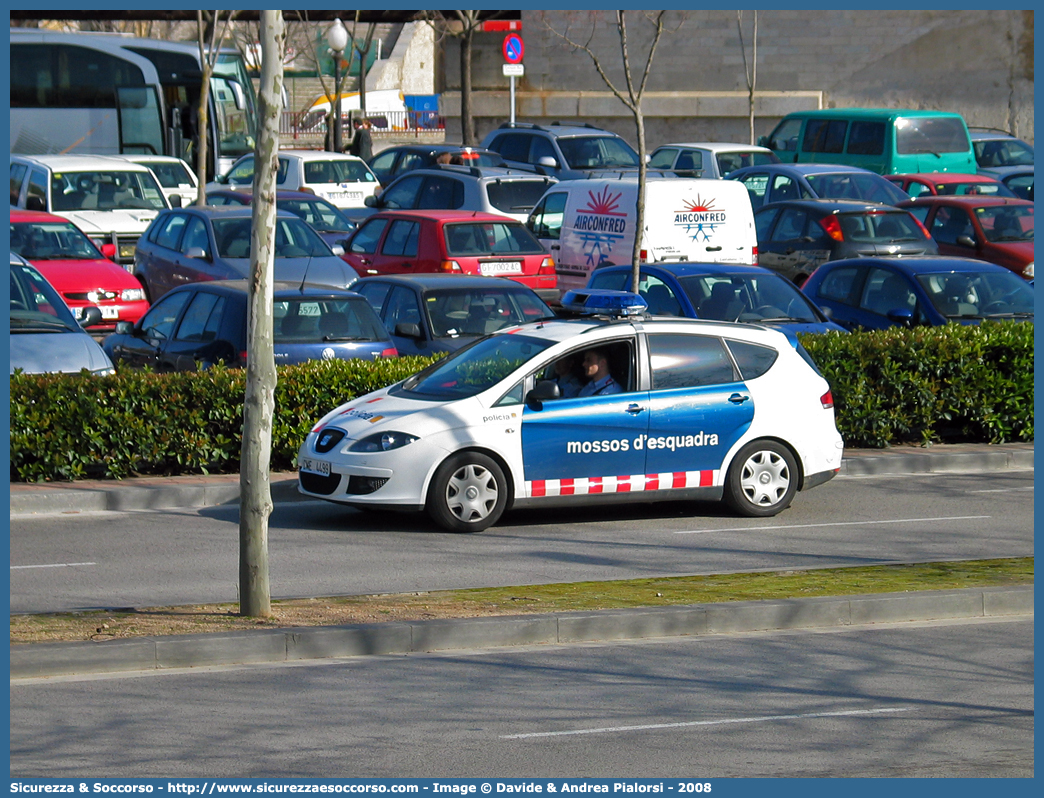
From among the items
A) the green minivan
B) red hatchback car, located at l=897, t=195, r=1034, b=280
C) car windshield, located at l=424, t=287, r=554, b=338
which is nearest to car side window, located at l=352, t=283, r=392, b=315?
car windshield, located at l=424, t=287, r=554, b=338

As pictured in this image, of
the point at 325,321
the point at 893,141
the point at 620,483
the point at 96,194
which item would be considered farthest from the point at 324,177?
the point at 620,483

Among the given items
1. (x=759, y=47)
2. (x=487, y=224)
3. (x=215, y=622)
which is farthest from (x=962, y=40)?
(x=215, y=622)

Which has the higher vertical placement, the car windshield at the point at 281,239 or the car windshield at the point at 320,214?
the car windshield at the point at 320,214

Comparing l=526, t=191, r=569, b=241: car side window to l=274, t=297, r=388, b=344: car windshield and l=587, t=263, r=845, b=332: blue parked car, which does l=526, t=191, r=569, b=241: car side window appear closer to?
l=587, t=263, r=845, b=332: blue parked car

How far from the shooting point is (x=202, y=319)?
47.2 feet

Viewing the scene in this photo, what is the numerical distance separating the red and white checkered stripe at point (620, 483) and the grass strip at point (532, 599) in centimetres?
192

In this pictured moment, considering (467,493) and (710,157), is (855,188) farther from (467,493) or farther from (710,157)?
(467,493)

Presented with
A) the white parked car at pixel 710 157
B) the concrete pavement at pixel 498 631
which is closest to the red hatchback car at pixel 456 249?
the white parked car at pixel 710 157

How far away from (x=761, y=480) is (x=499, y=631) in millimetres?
4376

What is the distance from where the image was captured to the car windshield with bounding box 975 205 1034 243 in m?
22.3

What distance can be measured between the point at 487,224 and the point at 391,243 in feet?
4.40

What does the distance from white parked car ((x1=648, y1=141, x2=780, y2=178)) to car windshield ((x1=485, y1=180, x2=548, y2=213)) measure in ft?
18.9

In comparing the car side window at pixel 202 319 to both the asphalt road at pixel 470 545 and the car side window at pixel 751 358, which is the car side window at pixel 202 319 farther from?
the car side window at pixel 751 358

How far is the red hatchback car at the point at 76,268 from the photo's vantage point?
18.5 m
